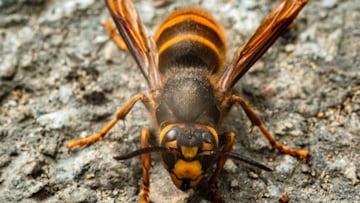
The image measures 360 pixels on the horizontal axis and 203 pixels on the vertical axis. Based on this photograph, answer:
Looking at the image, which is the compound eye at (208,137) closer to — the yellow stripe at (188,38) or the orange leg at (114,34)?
the yellow stripe at (188,38)

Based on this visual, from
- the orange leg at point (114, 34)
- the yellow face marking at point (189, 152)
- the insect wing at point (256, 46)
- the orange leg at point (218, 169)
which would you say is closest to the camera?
the yellow face marking at point (189, 152)

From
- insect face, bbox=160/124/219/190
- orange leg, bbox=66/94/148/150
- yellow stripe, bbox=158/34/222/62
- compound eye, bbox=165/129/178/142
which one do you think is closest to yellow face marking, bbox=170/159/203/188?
insect face, bbox=160/124/219/190

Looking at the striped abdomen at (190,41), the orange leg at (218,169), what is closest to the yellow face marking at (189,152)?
the orange leg at (218,169)

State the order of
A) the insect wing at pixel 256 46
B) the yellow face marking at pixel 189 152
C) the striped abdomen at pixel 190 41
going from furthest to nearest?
the striped abdomen at pixel 190 41 → the insect wing at pixel 256 46 → the yellow face marking at pixel 189 152

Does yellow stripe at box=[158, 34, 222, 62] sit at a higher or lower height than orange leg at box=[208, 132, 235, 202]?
higher

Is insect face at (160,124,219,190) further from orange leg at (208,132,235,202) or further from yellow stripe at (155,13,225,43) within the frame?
yellow stripe at (155,13,225,43)

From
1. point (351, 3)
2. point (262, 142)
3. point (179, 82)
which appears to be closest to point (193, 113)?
point (179, 82)
